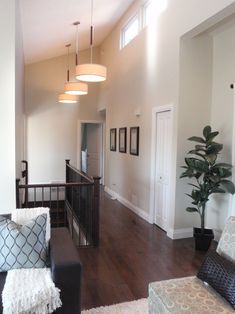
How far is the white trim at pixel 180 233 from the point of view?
448 centimetres

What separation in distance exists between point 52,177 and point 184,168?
5229 millimetres

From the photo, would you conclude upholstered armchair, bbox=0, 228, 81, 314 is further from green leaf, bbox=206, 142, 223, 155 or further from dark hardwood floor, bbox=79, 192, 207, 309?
green leaf, bbox=206, 142, 223, 155

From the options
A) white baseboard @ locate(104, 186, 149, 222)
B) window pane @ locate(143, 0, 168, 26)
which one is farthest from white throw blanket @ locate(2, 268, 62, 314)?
window pane @ locate(143, 0, 168, 26)

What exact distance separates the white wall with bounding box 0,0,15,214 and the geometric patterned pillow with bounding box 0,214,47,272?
1.26 metres

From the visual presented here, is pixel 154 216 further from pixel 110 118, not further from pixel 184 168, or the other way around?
pixel 110 118

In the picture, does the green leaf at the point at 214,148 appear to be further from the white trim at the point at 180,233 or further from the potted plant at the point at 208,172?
the white trim at the point at 180,233

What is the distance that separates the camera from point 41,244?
2375 millimetres

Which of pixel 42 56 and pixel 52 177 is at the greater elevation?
pixel 42 56

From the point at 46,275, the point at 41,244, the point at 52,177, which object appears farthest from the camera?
the point at 52,177

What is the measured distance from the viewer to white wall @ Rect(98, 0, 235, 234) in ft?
14.1

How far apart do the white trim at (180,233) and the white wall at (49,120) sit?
193 inches

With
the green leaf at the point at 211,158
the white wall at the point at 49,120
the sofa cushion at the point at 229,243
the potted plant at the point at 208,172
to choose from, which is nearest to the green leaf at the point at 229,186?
the potted plant at the point at 208,172

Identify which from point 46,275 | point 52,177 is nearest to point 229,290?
point 46,275

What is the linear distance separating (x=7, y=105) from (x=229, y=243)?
291 cm
